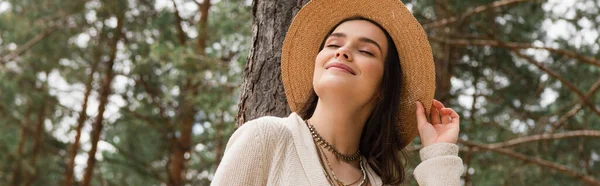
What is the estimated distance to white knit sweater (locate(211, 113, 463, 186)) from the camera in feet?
5.54

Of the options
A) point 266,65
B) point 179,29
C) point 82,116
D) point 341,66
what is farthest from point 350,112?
point 82,116

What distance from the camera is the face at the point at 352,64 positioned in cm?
190

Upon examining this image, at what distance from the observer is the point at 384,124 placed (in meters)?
2.13

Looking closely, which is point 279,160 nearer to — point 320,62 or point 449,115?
point 320,62

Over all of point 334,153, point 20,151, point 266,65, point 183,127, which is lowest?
point 334,153

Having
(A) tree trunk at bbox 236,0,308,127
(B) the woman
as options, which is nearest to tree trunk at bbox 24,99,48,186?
(A) tree trunk at bbox 236,0,308,127

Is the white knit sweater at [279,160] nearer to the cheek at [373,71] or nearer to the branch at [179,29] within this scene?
the cheek at [373,71]

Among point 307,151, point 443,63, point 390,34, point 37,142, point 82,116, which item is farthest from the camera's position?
point 37,142

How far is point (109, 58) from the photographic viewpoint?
11.3 meters

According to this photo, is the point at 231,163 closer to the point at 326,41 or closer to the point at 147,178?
the point at 326,41

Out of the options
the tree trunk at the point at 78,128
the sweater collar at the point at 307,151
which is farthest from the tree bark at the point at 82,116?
the sweater collar at the point at 307,151

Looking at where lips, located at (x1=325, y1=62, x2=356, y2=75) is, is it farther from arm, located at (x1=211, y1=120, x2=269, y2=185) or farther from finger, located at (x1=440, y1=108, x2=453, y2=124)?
finger, located at (x1=440, y1=108, x2=453, y2=124)

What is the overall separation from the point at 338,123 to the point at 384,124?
0.22m

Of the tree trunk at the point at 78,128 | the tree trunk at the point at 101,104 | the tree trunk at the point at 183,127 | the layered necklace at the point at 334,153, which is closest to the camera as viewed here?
the layered necklace at the point at 334,153
